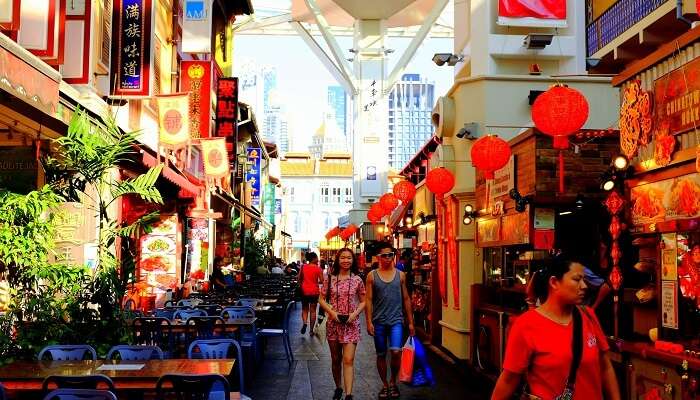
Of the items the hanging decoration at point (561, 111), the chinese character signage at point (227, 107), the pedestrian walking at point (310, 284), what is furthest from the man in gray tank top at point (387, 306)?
the chinese character signage at point (227, 107)

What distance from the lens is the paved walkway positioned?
1069cm

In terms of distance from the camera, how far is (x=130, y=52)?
1430cm

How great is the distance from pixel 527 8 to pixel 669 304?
12039 millimetres

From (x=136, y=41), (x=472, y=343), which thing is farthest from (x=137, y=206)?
(x=472, y=343)

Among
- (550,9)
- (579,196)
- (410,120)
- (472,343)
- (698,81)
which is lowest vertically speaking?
(472,343)

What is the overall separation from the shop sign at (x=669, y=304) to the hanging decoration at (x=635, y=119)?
1427 mm

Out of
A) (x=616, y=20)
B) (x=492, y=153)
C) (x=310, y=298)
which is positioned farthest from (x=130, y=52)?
(x=616, y=20)

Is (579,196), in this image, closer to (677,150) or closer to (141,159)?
(677,150)

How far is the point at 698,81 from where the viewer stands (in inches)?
286

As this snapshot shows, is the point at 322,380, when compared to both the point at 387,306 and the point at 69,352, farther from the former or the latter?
the point at 69,352

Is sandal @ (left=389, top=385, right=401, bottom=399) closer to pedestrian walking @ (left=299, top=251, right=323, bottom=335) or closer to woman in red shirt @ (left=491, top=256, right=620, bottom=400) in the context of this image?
woman in red shirt @ (left=491, top=256, right=620, bottom=400)

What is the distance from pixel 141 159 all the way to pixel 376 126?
31.6 meters

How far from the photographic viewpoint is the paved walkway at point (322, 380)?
1069 cm

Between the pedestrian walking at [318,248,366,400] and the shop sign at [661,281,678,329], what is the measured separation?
10.6 ft
